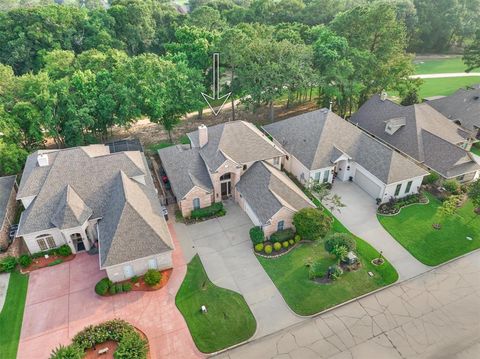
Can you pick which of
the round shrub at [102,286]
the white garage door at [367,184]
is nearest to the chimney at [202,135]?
the round shrub at [102,286]

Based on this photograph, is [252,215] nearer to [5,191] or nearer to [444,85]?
[5,191]

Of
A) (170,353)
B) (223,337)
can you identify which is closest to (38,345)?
(170,353)

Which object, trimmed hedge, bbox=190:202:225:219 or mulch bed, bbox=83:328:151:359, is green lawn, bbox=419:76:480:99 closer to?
trimmed hedge, bbox=190:202:225:219

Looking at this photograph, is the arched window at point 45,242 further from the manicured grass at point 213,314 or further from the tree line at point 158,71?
the manicured grass at point 213,314

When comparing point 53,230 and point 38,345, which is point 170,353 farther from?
point 53,230

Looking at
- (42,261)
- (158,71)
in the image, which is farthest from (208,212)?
(158,71)
